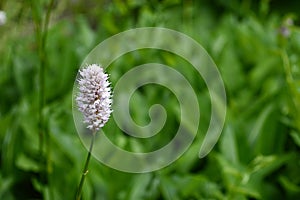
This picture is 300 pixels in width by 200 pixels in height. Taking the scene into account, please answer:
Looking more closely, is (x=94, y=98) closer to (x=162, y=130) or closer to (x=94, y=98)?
(x=94, y=98)

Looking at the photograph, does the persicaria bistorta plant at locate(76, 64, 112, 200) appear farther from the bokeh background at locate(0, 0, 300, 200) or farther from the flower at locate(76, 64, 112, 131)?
the bokeh background at locate(0, 0, 300, 200)

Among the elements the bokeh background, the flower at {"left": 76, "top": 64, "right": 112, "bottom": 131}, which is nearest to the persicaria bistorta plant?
the flower at {"left": 76, "top": 64, "right": 112, "bottom": 131}

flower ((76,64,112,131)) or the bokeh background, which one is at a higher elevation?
the bokeh background

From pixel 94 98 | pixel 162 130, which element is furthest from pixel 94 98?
pixel 162 130

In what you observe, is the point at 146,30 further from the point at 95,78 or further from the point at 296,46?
the point at 95,78

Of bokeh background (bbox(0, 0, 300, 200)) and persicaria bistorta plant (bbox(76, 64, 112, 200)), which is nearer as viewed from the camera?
persicaria bistorta plant (bbox(76, 64, 112, 200))
